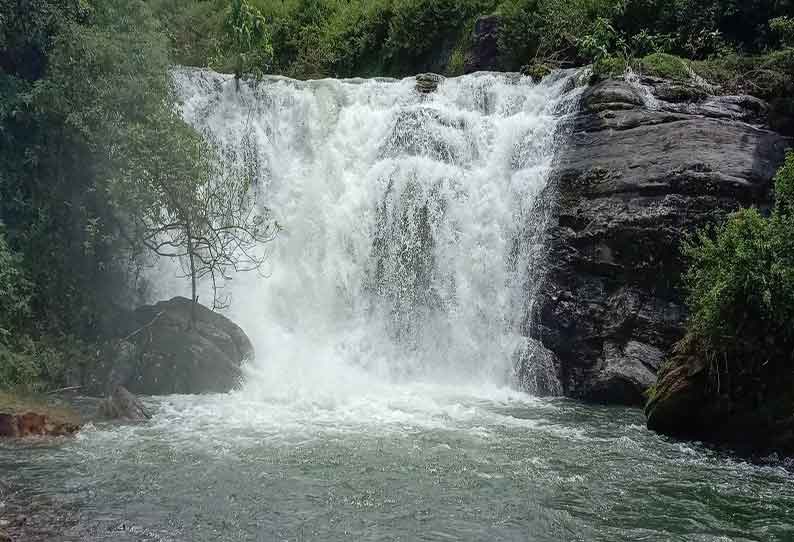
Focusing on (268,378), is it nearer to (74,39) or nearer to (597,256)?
(597,256)

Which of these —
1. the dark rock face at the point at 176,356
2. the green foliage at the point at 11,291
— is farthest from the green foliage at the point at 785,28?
the green foliage at the point at 11,291

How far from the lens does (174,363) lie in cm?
1762

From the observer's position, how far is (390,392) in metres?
17.6

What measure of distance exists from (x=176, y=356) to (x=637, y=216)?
36.0 feet

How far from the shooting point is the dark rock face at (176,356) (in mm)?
17516

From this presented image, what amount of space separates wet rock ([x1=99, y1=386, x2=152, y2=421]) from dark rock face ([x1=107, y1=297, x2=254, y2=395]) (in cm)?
237

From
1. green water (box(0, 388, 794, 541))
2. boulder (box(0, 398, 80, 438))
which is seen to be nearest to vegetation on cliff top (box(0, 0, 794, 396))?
boulder (box(0, 398, 80, 438))

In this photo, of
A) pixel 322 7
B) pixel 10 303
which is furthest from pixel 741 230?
pixel 322 7

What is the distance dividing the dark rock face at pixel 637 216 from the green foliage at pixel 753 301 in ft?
13.1

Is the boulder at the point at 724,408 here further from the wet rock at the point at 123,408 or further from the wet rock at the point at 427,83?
the wet rock at the point at 427,83

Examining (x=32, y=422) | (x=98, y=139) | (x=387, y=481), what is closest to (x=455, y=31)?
(x=98, y=139)

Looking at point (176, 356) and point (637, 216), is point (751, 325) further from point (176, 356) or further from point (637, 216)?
point (176, 356)

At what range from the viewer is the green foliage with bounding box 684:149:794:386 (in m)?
12.6

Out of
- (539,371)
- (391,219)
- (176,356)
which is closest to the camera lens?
(176,356)
